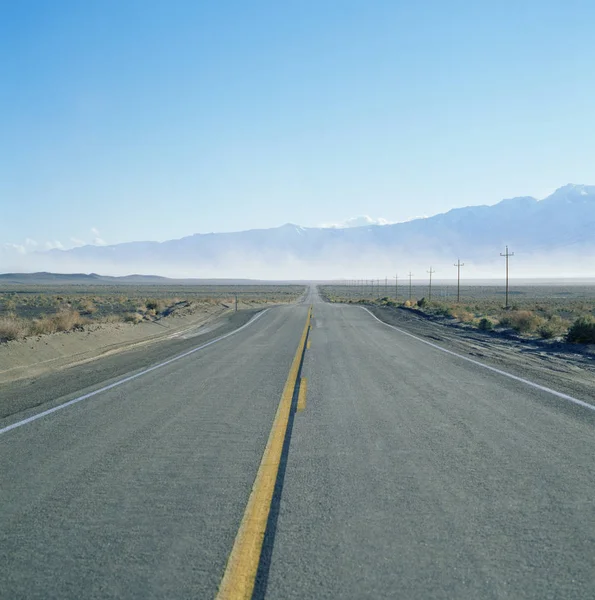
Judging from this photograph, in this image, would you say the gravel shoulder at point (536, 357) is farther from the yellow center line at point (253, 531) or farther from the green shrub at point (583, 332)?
the yellow center line at point (253, 531)

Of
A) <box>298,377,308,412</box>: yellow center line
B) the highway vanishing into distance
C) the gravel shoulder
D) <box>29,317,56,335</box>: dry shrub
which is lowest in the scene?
the gravel shoulder

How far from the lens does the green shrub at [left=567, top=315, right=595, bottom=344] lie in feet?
61.9

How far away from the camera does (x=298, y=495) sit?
4.79m

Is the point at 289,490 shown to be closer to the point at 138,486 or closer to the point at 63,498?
the point at 138,486

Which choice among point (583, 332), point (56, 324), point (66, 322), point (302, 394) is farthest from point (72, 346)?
point (583, 332)

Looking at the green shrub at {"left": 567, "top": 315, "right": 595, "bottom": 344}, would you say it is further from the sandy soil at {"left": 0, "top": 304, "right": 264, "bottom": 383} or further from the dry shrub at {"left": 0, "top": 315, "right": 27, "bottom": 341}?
the dry shrub at {"left": 0, "top": 315, "right": 27, "bottom": 341}

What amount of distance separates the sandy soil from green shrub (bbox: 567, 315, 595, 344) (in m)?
15.3

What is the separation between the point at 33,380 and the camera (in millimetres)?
→ 11914

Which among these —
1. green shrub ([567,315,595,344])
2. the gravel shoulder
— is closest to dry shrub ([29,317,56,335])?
the gravel shoulder

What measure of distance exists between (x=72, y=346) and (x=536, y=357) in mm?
14091

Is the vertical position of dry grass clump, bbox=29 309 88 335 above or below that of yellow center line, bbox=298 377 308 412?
above

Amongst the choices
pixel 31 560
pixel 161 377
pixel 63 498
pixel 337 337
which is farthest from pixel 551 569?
pixel 337 337

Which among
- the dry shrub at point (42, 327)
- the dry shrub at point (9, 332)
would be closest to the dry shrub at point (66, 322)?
the dry shrub at point (42, 327)

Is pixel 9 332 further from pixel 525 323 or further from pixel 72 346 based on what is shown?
pixel 525 323
